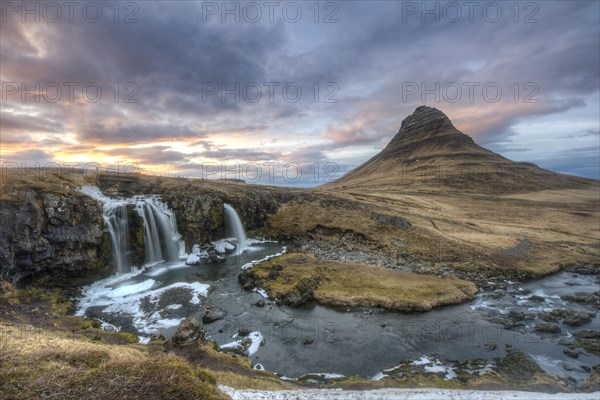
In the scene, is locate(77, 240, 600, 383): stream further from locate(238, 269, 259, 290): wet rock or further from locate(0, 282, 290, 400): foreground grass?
locate(0, 282, 290, 400): foreground grass

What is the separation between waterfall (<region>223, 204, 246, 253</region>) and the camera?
181 ft

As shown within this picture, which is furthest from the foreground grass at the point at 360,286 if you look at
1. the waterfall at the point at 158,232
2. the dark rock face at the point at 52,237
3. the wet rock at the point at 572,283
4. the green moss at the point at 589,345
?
the dark rock face at the point at 52,237

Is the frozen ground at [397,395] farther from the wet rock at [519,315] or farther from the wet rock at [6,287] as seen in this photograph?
the wet rock at [6,287]

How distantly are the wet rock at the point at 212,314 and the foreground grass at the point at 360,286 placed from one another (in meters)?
5.83

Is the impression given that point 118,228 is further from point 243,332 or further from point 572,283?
point 572,283

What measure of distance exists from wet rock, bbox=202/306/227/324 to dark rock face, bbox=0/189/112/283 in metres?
17.2

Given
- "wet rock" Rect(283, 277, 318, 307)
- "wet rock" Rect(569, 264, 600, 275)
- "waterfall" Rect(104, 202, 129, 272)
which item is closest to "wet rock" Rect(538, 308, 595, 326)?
"wet rock" Rect(569, 264, 600, 275)

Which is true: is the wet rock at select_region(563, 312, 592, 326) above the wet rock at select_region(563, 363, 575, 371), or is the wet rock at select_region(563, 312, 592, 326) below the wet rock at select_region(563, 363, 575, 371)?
above

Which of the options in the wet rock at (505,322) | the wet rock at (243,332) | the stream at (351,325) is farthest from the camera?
the wet rock at (505,322)

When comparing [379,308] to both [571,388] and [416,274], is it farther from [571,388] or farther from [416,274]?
[571,388]

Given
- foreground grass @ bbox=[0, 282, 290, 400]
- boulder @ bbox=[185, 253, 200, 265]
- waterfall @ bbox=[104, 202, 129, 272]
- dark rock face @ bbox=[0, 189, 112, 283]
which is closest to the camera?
foreground grass @ bbox=[0, 282, 290, 400]

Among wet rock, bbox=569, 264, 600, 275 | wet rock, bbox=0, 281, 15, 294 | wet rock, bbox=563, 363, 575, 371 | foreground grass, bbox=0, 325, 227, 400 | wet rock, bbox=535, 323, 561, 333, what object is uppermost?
foreground grass, bbox=0, 325, 227, 400

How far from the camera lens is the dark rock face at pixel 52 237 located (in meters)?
29.9

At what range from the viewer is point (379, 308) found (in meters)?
28.7
